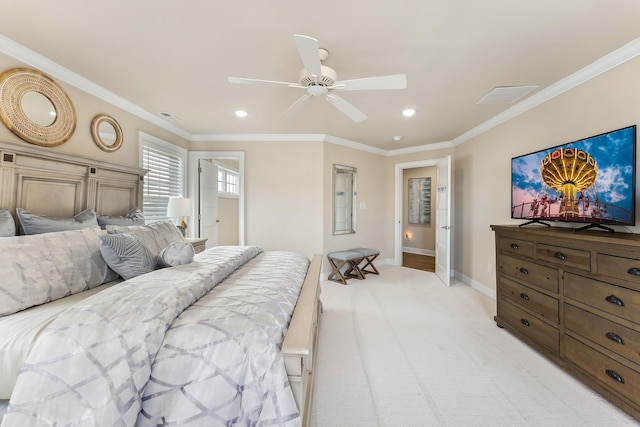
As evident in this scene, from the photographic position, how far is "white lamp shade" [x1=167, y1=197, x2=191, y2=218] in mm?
3340

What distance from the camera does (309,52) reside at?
61.7 inches

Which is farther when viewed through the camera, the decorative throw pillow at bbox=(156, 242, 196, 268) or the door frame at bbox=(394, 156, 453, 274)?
the door frame at bbox=(394, 156, 453, 274)

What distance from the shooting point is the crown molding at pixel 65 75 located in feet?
6.59

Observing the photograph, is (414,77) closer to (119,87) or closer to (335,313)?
(335,313)

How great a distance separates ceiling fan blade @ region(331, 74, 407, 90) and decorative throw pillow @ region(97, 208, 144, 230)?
90.3 inches

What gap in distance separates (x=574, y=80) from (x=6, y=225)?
15.0ft

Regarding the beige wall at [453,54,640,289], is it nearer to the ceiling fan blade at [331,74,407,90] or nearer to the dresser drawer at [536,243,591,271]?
the dresser drawer at [536,243,591,271]

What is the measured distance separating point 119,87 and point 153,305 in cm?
260

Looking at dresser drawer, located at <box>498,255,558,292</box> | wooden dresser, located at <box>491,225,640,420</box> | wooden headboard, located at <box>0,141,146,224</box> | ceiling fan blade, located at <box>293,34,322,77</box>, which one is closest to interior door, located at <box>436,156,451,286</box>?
dresser drawer, located at <box>498,255,558,292</box>

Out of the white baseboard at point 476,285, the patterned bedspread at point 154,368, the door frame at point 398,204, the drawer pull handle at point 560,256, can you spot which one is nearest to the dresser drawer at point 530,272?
the drawer pull handle at point 560,256

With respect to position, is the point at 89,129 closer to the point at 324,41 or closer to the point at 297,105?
the point at 297,105

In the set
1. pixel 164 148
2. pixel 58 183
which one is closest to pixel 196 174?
pixel 164 148

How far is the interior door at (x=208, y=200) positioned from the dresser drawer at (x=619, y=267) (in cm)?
467

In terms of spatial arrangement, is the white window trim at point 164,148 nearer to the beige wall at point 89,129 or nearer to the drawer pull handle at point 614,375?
the beige wall at point 89,129
